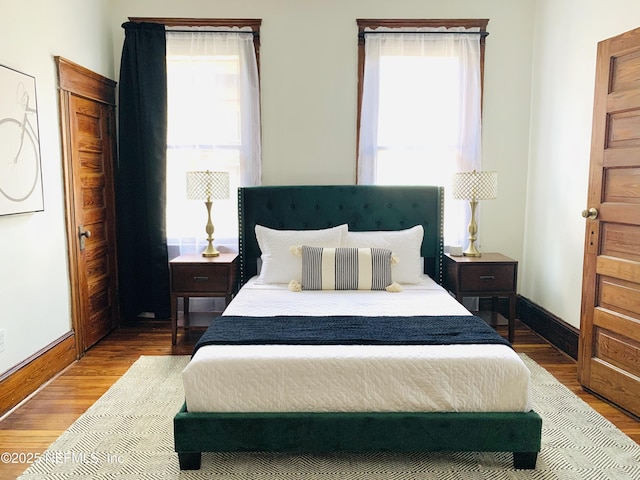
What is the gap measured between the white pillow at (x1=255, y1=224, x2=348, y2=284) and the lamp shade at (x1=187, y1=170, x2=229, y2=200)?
44 cm

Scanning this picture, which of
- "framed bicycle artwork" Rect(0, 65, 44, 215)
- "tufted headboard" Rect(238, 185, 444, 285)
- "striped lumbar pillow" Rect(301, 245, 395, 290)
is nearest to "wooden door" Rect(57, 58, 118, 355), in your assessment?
"framed bicycle artwork" Rect(0, 65, 44, 215)

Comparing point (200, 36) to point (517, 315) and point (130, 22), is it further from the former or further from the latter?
point (517, 315)

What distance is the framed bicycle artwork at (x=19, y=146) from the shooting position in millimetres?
2666

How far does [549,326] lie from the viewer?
12.5 feet

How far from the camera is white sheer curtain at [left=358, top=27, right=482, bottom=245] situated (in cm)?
404

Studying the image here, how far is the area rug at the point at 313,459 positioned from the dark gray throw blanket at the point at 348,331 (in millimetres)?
543

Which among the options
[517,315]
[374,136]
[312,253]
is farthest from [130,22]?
[517,315]

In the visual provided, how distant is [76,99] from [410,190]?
105 inches

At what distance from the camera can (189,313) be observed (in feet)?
14.1

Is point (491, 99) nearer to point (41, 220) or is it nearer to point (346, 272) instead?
point (346, 272)

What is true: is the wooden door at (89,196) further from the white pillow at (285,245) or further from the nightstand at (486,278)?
the nightstand at (486,278)

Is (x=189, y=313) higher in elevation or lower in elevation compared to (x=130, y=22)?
lower

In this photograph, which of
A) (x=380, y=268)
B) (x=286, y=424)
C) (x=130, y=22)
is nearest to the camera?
(x=286, y=424)

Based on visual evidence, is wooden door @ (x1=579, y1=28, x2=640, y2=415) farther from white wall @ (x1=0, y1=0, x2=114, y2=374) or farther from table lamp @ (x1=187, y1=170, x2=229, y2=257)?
white wall @ (x1=0, y1=0, x2=114, y2=374)
